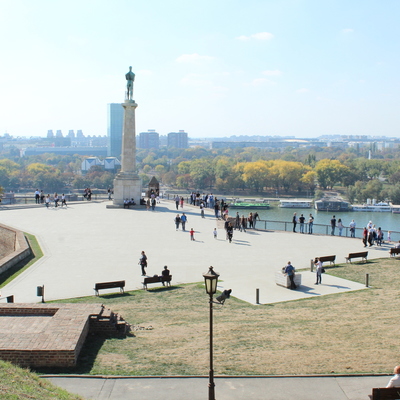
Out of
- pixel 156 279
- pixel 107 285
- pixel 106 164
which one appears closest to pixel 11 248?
pixel 107 285

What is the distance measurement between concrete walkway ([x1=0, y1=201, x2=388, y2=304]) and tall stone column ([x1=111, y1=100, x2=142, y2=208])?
4511 mm

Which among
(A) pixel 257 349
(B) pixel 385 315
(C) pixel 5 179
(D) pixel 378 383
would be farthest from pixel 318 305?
(C) pixel 5 179

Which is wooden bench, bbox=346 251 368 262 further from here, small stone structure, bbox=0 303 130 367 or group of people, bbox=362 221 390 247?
small stone structure, bbox=0 303 130 367

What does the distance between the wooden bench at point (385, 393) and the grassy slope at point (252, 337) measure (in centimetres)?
201

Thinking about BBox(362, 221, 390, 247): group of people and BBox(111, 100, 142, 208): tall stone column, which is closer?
BBox(362, 221, 390, 247): group of people

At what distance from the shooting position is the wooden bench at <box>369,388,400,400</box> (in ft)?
28.6

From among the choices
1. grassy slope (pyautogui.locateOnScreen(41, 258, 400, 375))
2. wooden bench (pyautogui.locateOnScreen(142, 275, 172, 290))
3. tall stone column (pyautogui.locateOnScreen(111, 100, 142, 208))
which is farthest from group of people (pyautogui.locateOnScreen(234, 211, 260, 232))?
grassy slope (pyautogui.locateOnScreen(41, 258, 400, 375))

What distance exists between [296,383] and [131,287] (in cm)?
934

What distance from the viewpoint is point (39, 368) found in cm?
1054

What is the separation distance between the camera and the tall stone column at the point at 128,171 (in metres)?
40.9

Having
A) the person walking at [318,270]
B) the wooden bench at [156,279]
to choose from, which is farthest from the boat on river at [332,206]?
the wooden bench at [156,279]

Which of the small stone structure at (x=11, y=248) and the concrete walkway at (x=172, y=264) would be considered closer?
the concrete walkway at (x=172, y=264)

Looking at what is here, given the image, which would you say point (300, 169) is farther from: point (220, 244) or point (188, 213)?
point (220, 244)

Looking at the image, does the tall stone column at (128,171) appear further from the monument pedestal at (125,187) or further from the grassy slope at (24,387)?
the grassy slope at (24,387)
